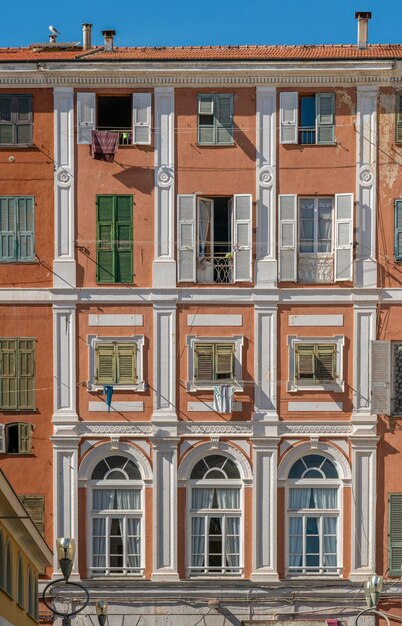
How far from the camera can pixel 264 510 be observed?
45.5m

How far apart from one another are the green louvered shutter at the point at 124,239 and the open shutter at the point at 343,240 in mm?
5416

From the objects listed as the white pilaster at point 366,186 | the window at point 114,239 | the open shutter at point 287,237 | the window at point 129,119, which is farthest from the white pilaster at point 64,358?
the white pilaster at point 366,186

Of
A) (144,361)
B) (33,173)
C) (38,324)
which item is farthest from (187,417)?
(33,173)

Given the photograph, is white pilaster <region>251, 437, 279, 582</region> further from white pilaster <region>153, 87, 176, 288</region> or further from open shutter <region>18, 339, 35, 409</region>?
open shutter <region>18, 339, 35, 409</region>

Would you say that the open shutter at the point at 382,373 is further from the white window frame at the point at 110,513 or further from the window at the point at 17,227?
the window at the point at 17,227

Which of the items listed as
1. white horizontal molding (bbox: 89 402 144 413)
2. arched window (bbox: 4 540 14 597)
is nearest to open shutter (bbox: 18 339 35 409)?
white horizontal molding (bbox: 89 402 144 413)

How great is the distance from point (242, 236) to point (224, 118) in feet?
10.4

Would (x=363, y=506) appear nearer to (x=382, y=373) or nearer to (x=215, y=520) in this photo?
(x=382, y=373)

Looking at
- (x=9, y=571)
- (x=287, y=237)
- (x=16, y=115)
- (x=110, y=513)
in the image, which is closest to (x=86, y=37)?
(x=16, y=115)

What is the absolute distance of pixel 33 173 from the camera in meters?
46.2

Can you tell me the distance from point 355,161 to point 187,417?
26.5 feet

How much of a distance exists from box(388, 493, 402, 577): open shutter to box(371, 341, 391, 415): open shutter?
2.32 m

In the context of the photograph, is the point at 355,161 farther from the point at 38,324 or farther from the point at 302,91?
the point at 38,324

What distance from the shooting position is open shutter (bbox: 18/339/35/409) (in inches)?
1800
